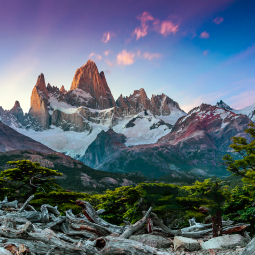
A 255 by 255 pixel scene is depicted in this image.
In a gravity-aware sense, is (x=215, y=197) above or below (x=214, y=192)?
below

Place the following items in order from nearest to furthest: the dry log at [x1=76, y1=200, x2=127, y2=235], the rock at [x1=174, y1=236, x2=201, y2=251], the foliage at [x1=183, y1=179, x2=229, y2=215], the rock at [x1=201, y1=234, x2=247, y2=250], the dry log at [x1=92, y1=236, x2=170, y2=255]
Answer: the dry log at [x1=92, y1=236, x2=170, y2=255]
the rock at [x1=201, y1=234, x2=247, y2=250]
the rock at [x1=174, y1=236, x2=201, y2=251]
the foliage at [x1=183, y1=179, x2=229, y2=215]
the dry log at [x1=76, y1=200, x2=127, y2=235]

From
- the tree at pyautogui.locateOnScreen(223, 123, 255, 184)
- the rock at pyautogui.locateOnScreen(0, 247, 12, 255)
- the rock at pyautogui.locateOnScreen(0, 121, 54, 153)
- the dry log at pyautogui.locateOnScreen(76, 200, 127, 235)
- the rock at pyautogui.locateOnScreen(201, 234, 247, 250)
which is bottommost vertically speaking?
the rock at pyautogui.locateOnScreen(201, 234, 247, 250)

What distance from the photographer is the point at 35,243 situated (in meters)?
6.20

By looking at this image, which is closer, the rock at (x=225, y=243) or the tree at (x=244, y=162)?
the rock at (x=225, y=243)

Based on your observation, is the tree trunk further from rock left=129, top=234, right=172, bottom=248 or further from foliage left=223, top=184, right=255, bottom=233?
rock left=129, top=234, right=172, bottom=248

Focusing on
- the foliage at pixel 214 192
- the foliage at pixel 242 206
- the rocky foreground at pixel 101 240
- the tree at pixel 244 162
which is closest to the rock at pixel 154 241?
the rocky foreground at pixel 101 240

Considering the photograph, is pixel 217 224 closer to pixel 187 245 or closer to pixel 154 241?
pixel 187 245

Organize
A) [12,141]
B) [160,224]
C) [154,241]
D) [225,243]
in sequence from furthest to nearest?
[12,141] → [160,224] → [154,241] → [225,243]

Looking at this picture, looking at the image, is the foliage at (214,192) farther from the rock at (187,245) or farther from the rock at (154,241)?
the rock at (154,241)

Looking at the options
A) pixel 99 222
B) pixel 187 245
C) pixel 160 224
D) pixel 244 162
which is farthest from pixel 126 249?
pixel 244 162

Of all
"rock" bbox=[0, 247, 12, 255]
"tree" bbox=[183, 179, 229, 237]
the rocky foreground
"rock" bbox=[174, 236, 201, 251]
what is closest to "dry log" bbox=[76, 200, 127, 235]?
the rocky foreground

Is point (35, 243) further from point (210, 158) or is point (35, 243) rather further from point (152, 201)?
point (210, 158)

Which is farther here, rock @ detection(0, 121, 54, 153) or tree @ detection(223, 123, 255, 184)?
rock @ detection(0, 121, 54, 153)

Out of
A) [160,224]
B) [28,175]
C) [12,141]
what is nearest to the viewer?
[160,224]
